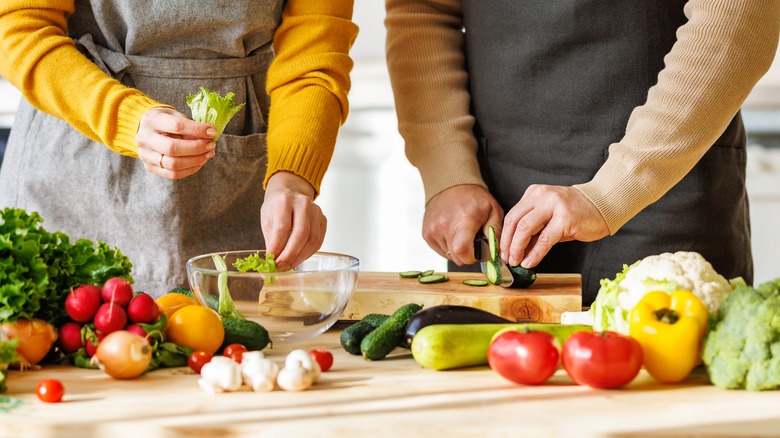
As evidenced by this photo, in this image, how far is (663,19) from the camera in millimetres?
2234

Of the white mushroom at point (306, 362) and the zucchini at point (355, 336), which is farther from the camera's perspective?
the zucchini at point (355, 336)

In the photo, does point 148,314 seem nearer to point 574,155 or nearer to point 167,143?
point 167,143

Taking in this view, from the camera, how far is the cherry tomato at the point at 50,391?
1.29 m

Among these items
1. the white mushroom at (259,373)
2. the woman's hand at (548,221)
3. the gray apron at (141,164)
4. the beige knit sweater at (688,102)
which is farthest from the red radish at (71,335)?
the beige knit sweater at (688,102)

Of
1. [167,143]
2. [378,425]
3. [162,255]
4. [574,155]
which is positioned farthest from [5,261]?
[574,155]

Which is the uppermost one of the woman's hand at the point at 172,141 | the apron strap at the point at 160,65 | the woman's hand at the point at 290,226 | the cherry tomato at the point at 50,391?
the apron strap at the point at 160,65

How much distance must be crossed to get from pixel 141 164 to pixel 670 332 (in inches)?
A: 55.2

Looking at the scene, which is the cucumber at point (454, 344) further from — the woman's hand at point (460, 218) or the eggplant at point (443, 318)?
the woman's hand at point (460, 218)

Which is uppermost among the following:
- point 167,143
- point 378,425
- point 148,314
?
point 167,143


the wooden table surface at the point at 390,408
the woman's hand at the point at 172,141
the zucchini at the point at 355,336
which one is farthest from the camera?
the woman's hand at the point at 172,141

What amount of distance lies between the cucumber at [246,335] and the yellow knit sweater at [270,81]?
1.71 feet

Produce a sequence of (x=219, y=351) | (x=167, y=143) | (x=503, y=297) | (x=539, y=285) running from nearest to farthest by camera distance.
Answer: (x=219, y=351), (x=167, y=143), (x=503, y=297), (x=539, y=285)

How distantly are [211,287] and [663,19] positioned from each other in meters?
1.30

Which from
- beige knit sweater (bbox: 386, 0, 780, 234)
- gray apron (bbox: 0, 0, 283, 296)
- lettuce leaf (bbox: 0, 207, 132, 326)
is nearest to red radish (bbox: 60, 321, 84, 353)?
lettuce leaf (bbox: 0, 207, 132, 326)
